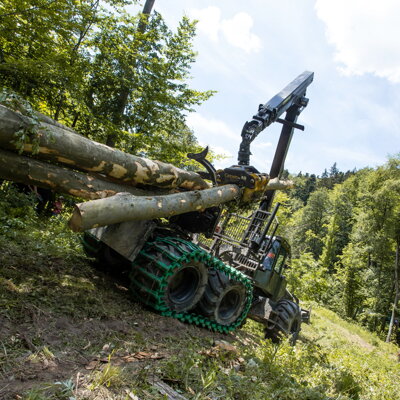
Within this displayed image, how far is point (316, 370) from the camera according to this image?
4.46 m

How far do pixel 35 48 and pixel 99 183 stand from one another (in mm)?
6621

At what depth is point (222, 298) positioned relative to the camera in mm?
5746

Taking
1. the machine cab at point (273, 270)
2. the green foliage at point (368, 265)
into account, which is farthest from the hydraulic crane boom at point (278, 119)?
the green foliage at point (368, 265)

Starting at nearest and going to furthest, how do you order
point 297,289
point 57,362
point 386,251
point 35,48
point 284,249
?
point 57,362
point 284,249
point 35,48
point 297,289
point 386,251

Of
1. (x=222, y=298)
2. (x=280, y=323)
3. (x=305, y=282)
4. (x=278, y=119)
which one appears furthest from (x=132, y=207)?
(x=305, y=282)

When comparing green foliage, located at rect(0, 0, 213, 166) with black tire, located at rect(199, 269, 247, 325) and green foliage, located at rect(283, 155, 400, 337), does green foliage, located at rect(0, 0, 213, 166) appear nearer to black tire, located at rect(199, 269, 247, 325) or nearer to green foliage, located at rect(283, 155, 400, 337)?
black tire, located at rect(199, 269, 247, 325)

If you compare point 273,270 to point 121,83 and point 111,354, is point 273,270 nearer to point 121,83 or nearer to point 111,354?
point 111,354

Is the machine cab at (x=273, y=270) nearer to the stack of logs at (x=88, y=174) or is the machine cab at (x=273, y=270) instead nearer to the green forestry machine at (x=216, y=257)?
the green forestry machine at (x=216, y=257)

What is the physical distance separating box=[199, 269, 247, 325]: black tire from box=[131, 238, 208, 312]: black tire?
0.25 metres

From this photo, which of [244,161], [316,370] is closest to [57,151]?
[244,161]

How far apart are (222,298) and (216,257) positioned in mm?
1112

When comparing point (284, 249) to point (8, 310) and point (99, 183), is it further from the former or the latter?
point (8, 310)

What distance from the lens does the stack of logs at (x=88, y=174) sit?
348 centimetres

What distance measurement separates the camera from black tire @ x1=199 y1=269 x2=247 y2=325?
557cm
